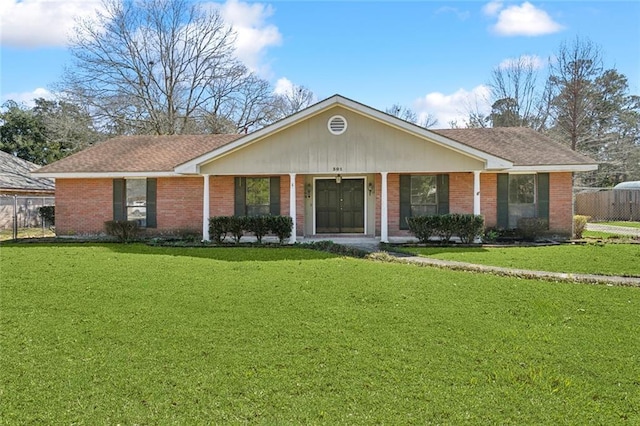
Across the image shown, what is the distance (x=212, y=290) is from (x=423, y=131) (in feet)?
29.2

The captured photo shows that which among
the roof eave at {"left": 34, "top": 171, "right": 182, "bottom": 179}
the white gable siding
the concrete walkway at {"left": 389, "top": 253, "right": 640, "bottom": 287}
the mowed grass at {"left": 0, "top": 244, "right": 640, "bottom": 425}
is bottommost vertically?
the mowed grass at {"left": 0, "top": 244, "right": 640, "bottom": 425}

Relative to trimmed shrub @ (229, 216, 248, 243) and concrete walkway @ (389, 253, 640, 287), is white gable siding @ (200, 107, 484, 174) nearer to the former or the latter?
trimmed shrub @ (229, 216, 248, 243)

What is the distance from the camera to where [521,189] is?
15.6 meters

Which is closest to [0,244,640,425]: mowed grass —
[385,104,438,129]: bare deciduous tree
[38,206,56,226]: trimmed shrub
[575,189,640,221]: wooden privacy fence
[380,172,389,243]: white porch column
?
[380,172,389,243]: white porch column

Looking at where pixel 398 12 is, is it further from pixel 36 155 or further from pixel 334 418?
pixel 36 155

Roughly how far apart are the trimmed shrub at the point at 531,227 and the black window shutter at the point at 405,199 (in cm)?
364

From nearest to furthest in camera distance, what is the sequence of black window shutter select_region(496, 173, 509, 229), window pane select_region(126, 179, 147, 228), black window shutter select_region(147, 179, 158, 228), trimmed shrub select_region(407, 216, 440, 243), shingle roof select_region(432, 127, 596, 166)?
trimmed shrub select_region(407, 216, 440, 243), shingle roof select_region(432, 127, 596, 166), black window shutter select_region(496, 173, 509, 229), black window shutter select_region(147, 179, 158, 228), window pane select_region(126, 179, 147, 228)

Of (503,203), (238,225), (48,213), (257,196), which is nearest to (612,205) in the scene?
(503,203)

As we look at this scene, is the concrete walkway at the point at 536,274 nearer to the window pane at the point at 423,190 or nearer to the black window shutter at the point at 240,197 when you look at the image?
the window pane at the point at 423,190

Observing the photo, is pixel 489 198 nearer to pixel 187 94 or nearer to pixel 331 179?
pixel 331 179

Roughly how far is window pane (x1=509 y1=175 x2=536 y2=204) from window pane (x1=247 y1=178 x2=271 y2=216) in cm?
841

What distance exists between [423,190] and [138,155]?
10803mm

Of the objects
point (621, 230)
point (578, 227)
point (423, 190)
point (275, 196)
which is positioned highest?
point (423, 190)

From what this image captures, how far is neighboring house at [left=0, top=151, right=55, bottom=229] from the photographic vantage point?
844 inches
